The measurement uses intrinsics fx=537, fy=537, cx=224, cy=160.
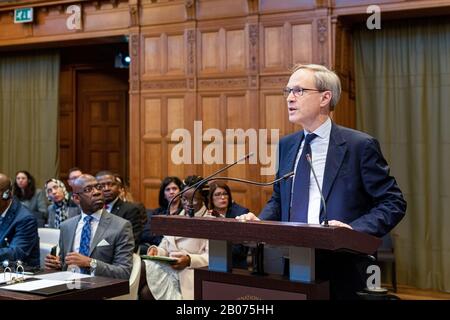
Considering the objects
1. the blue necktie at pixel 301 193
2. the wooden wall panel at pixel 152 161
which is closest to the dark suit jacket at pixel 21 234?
the blue necktie at pixel 301 193

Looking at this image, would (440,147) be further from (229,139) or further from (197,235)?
(197,235)

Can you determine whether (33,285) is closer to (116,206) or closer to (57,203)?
(116,206)

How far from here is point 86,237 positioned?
10.7 ft

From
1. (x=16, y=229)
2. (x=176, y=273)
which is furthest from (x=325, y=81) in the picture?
(x=16, y=229)

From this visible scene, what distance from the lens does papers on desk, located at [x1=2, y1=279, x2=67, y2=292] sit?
2.32 meters

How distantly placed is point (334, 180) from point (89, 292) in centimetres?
121

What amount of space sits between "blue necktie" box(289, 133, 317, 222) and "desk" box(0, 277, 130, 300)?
1.01 metres

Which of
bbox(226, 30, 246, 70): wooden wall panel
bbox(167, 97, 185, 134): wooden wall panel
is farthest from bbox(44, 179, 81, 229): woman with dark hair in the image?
bbox(226, 30, 246, 70): wooden wall panel

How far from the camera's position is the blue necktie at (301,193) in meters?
1.86

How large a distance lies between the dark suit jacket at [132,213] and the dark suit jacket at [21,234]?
53.1 inches

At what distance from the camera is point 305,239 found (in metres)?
1.42

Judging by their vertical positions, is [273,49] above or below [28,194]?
above

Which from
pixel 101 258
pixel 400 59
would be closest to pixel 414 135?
pixel 400 59

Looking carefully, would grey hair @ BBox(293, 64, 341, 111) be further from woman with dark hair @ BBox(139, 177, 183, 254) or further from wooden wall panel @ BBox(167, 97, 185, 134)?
wooden wall panel @ BBox(167, 97, 185, 134)
